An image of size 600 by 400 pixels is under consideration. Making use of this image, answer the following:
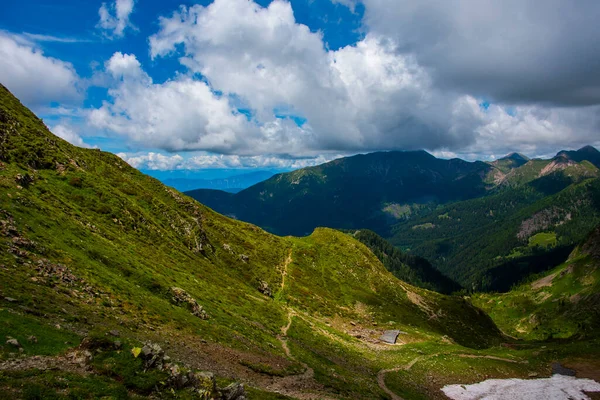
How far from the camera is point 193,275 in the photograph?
64188 mm

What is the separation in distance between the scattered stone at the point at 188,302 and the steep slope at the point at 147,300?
279mm

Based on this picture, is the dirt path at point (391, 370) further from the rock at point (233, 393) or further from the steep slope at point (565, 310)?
the steep slope at point (565, 310)

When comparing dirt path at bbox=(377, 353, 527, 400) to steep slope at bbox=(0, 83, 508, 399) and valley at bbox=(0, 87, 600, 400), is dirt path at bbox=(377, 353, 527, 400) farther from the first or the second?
steep slope at bbox=(0, 83, 508, 399)

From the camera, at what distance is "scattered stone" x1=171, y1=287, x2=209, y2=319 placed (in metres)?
46.8

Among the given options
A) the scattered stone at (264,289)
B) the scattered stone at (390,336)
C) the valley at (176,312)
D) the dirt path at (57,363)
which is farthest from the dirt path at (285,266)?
the dirt path at (57,363)

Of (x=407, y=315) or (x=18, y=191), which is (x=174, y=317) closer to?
(x=18, y=191)

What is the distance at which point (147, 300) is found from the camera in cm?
4069

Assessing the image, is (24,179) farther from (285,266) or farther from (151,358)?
(285,266)

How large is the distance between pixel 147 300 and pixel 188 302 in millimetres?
7792

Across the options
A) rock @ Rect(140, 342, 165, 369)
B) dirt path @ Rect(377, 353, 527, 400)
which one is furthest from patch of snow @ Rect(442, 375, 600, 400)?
rock @ Rect(140, 342, 165, 369)

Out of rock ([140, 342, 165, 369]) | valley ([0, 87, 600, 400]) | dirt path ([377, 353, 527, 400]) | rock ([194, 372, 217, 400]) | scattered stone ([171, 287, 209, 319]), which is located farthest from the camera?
scattered stone ([171, 287, 209, 319])

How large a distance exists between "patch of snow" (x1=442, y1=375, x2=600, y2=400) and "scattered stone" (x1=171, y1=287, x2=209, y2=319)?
4018cm

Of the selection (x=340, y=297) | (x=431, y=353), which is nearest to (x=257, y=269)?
(x=340, y=297)

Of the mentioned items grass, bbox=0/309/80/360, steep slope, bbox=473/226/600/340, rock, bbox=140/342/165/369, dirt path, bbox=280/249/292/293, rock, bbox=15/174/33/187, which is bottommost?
steep slope, bbox=473/226/600/340
